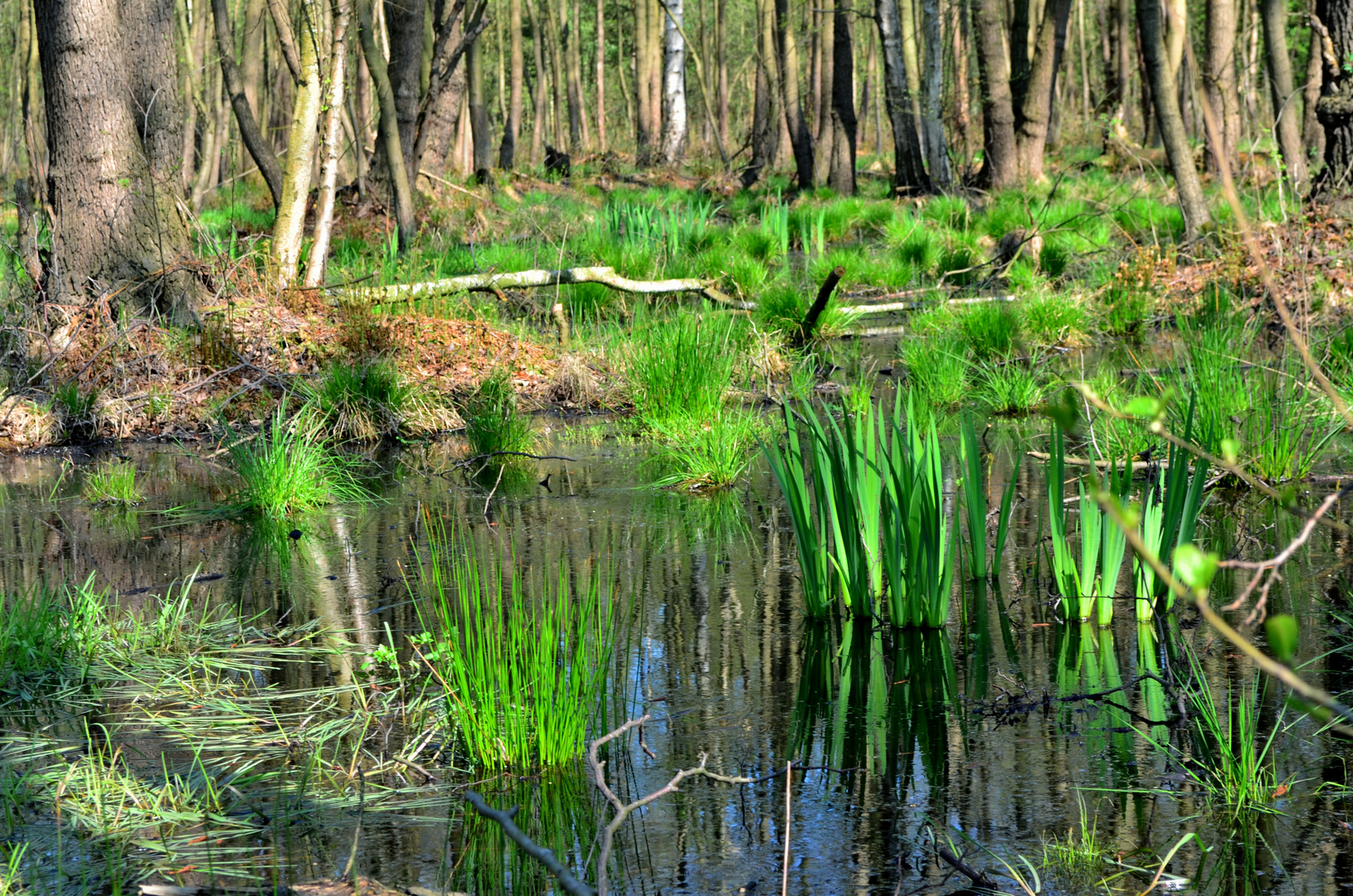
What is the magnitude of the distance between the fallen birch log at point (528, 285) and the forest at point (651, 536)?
3 centimetres

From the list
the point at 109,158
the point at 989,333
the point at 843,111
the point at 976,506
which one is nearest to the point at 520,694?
the point at 976,506

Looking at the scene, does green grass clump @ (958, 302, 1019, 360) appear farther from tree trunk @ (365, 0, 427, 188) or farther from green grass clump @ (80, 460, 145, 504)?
tree trunk @ (365, 0, 427, 188)

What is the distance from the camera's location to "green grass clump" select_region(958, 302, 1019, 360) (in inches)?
296

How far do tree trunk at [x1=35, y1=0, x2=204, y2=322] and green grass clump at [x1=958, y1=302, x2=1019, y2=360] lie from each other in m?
4.55

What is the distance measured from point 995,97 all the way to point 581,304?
337 inches

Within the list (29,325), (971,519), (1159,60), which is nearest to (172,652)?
(971,519)

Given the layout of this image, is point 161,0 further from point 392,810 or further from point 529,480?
point 392,810

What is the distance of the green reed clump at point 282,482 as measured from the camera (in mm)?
5262

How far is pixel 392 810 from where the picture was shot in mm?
2506

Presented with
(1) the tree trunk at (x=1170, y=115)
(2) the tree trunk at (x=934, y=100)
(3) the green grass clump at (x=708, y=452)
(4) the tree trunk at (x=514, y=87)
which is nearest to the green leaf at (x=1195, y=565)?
(3) the green grass clump at (x=708, y=452)

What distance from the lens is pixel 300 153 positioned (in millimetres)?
7805

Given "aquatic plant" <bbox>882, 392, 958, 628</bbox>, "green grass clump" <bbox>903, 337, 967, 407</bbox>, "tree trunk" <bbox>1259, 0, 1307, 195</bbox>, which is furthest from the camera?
"tree trunk" <bbox>1259, 0, 1307, 195</bbox>

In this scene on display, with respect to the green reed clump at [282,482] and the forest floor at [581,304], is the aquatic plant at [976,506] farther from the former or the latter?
the green reed clump at [282,482]

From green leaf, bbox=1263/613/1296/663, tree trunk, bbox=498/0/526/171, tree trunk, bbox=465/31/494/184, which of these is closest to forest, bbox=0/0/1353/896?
→ green leaf, bbox=1263/613/1296/663
